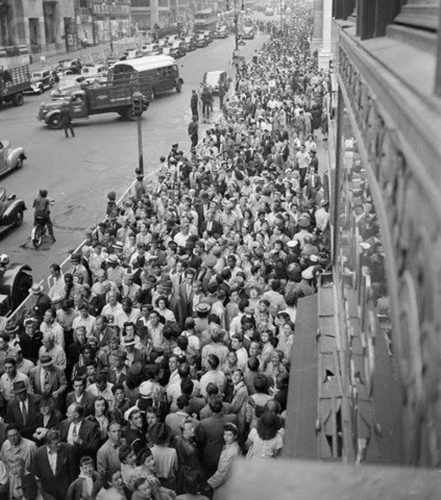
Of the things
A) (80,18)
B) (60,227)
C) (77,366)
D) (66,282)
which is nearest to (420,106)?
(77,366)

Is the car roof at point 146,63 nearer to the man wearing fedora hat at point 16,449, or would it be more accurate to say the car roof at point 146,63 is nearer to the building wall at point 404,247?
the man wearing fedora hat at point 16,449

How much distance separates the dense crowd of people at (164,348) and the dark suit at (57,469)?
0.01 metres

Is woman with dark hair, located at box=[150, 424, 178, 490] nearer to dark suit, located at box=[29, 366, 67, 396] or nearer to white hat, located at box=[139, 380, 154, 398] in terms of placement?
white hat, located at box=[139, 380, 154, 398]

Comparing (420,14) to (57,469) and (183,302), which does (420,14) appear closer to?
(57,469)

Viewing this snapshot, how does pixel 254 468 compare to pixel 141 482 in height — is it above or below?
above

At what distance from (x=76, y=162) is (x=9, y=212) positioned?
8.74 m

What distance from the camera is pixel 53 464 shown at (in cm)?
627

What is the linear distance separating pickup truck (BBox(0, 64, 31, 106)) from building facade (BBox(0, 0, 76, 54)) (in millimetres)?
19646

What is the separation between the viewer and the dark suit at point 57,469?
6.27 m

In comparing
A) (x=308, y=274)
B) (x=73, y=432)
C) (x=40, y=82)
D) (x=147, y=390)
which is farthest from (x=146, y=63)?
(x=73, y=432)

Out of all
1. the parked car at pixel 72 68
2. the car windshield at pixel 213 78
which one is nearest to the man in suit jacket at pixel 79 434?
the car windshield at pixel 213 78

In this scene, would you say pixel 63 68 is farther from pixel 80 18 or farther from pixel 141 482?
pixel 141 482

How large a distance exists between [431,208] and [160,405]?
565 cm

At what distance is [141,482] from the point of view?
5.44 m
